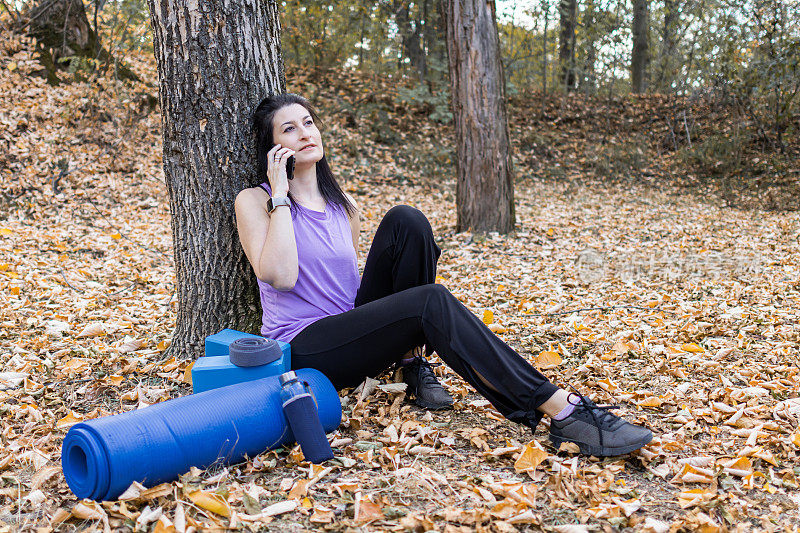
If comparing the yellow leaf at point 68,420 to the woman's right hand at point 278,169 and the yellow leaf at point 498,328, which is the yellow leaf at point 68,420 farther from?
the yellow leaf at point 498,328

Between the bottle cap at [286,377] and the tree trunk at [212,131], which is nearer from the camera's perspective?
the bottle cap at [286,377]

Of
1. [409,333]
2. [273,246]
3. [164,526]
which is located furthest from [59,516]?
[409,333]

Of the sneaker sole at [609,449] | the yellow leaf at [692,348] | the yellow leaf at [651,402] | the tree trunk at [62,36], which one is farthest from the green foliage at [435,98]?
the sneaker sole at [609,449]

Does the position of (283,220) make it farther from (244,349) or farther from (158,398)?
(158,398)

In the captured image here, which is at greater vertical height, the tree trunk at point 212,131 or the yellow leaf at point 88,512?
the tree trunk at point 212,131

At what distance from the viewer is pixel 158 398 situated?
2.94 m

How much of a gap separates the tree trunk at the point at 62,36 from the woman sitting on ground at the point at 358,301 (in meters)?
7.00

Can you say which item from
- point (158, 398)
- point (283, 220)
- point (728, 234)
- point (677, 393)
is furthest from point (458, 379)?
point (728, 234)

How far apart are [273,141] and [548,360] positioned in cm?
179

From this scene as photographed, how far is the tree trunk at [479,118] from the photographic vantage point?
6.67 m

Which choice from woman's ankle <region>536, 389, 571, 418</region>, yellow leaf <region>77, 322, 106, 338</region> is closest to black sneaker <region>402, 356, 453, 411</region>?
woman's ankle <region>536, 389, 571, 418</region>

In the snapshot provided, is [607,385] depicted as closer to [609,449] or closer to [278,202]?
[609,449]

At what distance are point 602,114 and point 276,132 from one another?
11.0 m

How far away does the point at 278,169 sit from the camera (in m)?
2.80
